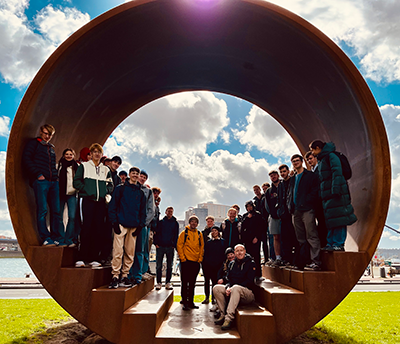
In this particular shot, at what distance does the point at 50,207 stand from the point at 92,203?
0.72 m

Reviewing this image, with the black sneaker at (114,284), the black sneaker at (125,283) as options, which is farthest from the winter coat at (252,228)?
the black sneaker at (114,284)

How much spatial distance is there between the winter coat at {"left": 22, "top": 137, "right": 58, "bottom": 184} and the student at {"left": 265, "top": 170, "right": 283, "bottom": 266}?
413cm

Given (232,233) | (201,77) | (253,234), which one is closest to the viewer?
(253,234)

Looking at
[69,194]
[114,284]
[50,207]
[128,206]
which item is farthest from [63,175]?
[114,284]

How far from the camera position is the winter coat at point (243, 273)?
4.76 m

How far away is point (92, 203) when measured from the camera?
4.85 meters

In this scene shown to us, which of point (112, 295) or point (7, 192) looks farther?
point (7, 192)

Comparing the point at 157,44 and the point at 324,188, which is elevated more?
the point at 157,44

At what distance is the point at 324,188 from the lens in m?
4.62

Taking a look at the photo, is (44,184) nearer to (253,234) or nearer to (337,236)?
(253,234)

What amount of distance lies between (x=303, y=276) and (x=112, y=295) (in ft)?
9.11

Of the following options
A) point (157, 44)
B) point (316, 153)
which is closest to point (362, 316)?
point (316, 153)

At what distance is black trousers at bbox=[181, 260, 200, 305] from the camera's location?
565 cm

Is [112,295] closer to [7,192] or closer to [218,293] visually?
[218,293]
